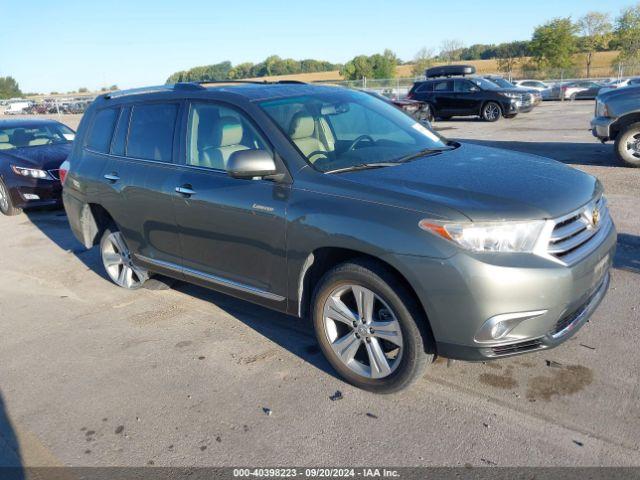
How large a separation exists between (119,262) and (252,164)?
8.75ft

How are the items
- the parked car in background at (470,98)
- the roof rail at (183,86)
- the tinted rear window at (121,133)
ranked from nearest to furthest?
the roof rail at (183,86) → the tinted rear window at (121,133) → the parked car in background at (470,98)

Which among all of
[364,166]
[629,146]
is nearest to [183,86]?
[364,166]

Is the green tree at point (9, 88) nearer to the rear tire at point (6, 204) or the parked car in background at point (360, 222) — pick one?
the rear tire at point (6, 204)

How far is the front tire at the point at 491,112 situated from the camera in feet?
68.8

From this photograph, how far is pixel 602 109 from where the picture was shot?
31.4 ft

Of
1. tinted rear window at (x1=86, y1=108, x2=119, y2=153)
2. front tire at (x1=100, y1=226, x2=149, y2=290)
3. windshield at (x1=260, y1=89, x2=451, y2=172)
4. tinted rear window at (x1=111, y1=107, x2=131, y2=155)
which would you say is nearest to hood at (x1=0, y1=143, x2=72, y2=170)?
tinted rear window at (x1=86, y1=108, x2=119, y2=153)

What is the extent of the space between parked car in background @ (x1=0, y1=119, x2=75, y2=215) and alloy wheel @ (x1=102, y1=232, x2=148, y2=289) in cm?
441

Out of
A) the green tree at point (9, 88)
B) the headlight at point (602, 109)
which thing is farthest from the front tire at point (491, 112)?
the green tree at point (9, 88)

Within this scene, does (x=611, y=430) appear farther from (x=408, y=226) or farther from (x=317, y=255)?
(x=317, y=255)

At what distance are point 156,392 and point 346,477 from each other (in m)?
1.52

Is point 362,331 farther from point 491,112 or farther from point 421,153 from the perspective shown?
point 491,112

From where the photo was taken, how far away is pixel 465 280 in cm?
288

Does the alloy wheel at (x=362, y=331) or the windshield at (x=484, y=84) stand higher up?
the windshield at (x=484, y=84)

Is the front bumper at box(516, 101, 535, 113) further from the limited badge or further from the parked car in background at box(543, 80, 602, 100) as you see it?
the limited badge
